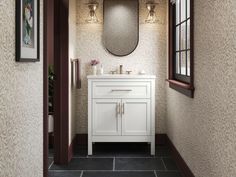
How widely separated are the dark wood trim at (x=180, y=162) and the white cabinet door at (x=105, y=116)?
737mm

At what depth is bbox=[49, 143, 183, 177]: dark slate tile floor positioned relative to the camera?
11.9ft

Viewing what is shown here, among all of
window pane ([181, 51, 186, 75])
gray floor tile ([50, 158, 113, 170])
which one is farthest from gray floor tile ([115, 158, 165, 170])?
window pane ([181, 51, 186, 75])

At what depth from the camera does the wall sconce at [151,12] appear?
4746mm

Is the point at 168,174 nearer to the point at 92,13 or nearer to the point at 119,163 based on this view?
the point at 119,163

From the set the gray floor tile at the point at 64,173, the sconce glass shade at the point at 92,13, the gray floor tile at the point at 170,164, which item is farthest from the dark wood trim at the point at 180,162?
the sconce glass shade at the point at 92,13

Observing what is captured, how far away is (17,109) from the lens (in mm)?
Answer: 1845

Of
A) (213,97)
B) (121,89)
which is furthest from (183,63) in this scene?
(213,97)

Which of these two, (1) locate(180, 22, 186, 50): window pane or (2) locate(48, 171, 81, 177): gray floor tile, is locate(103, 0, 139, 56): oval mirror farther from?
(2) locate(48, 171, 81, 177): gray floor tile

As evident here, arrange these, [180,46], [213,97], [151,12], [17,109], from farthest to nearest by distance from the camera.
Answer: [151,12], [180,46], [213,97], [17,109]

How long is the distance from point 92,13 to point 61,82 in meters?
1.26

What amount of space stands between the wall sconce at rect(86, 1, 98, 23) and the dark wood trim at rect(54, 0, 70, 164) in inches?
31.7

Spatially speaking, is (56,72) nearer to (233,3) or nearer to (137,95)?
(137,95)

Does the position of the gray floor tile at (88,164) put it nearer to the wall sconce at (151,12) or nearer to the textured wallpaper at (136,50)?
the textured wallpaper at (136,50)

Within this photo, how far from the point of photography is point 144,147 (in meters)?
4.72
